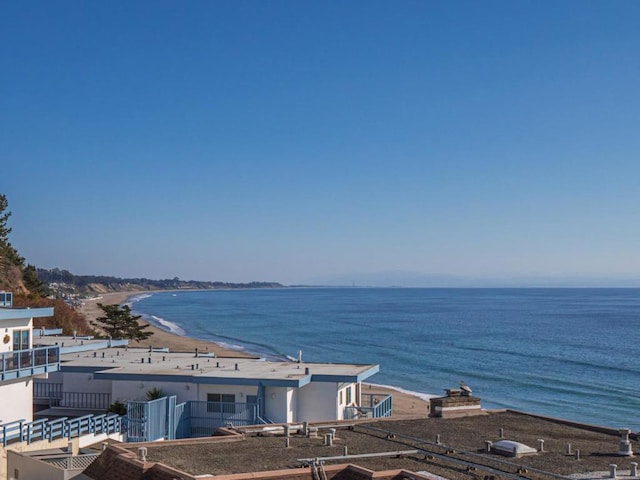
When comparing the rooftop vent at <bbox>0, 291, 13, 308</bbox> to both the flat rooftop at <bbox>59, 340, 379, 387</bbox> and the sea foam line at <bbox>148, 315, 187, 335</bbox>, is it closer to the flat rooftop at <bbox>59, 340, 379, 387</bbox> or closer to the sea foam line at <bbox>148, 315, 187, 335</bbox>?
the flat rooftop at <bbox>59, 340, 379, 387</bbox>

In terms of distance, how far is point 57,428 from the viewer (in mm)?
22000

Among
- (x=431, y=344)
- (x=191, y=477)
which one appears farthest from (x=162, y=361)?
(x=431, y=344)

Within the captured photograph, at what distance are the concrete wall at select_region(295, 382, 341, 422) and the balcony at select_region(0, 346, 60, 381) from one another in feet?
29.4

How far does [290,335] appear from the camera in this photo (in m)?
107

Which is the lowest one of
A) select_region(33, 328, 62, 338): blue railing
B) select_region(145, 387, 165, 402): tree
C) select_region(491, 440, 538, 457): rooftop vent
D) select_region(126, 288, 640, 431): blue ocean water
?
select_region(126, 288, 640, 431): blue ocean water

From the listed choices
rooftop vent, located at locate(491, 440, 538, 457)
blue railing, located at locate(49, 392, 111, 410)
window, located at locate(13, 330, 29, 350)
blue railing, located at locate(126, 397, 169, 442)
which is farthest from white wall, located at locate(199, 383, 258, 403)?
rooftop vent, located at locate(491, 440, 538, 457)

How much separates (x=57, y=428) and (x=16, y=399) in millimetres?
2528

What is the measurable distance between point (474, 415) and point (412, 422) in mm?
2467

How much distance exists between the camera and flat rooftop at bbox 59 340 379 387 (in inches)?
1015

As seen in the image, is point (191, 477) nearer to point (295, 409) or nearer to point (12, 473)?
point (12, 473)

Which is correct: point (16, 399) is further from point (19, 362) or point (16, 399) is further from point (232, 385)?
point (232, 385)

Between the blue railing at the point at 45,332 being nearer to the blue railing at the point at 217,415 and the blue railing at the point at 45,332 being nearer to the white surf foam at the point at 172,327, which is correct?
the blue railing at the point at 217,415

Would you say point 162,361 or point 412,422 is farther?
point 162,361

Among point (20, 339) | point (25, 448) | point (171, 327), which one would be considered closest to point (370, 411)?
point (25, 448)
